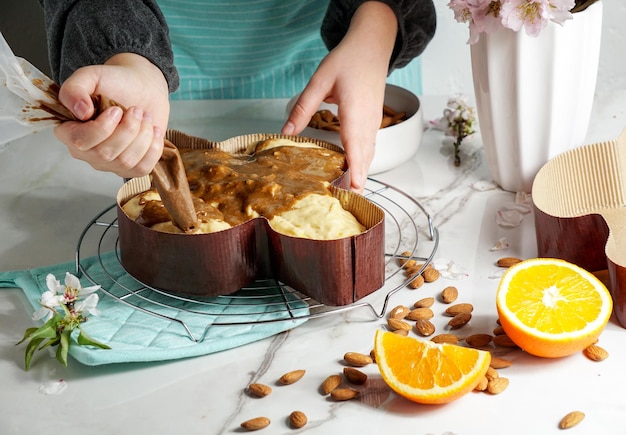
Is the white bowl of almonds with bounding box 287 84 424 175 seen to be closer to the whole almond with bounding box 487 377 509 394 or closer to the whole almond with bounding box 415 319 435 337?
the whole almond with bounding box 415 319 435 337

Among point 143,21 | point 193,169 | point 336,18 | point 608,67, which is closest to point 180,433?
point 193,169

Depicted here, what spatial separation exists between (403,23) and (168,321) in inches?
28.4

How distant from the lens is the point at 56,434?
0.92m

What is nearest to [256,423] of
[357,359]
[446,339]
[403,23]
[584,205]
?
[357,359]

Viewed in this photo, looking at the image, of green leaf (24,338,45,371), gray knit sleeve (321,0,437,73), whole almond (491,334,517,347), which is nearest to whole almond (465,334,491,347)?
whole almond (491,334,517,347)

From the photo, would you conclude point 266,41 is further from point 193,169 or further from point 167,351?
point 167,351

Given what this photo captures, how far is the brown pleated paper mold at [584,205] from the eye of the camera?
3.60ft

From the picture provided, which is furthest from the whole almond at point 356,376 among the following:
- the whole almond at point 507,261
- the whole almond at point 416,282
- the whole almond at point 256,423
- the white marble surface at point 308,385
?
the whole almond at point 507,261

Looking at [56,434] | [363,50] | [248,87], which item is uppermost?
[363,50]

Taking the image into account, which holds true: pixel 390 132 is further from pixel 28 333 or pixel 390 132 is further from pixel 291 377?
pixel 28 333

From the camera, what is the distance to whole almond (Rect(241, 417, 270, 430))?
2.97ft

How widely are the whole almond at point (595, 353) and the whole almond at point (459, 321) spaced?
0.15m

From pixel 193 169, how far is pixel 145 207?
0.38 feet

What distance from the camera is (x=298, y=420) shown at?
91 cm
